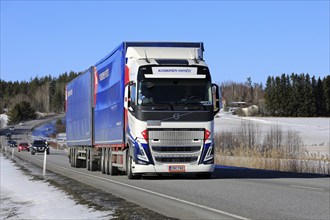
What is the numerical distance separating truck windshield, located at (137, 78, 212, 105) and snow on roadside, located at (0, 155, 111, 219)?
416 cm

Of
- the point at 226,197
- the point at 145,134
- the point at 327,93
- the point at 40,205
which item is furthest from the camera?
the point at 327,93

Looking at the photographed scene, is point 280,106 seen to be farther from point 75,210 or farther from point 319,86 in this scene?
point 75,210

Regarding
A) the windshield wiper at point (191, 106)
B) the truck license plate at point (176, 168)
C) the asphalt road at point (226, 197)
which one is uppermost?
the windshield wiper at point (191, 106)

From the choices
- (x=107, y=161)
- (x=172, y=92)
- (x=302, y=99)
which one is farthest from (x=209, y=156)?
(x=302, y=99)

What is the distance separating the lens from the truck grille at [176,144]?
1867 cm

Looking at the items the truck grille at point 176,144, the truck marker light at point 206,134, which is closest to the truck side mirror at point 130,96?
the truck grille at point 176,144

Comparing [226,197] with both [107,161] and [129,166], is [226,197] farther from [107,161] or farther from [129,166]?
[107,161]

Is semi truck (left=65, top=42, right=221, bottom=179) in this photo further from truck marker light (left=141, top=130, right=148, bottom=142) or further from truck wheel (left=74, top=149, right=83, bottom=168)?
truck wheel (left=74, top=149, right=83, bottom=168)

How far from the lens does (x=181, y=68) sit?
1912cm

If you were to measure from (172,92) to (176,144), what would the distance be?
1.70 m

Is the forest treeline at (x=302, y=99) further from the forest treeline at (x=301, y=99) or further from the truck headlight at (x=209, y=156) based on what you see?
the truck headlight at (x=209, y=156)

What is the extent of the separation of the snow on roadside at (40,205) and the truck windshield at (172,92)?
4162 mm

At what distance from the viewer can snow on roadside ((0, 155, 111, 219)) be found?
12.3 meters

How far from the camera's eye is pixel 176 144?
18.7m
